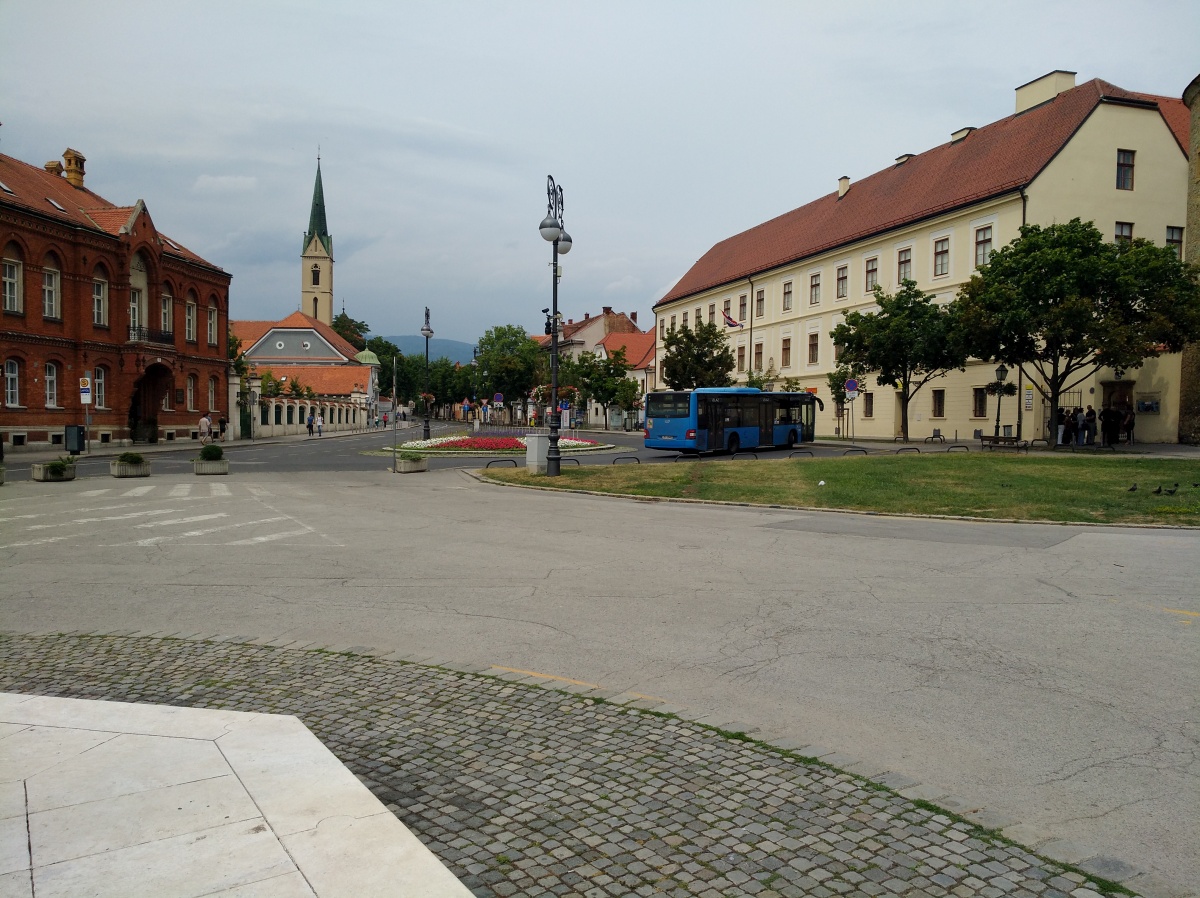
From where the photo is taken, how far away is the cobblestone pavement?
348cm

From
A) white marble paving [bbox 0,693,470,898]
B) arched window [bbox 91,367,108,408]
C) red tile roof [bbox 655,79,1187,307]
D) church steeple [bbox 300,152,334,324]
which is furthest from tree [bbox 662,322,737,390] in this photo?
church steeple [bbox 300,152,334,324]

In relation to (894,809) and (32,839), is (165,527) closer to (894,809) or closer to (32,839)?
(32,839)

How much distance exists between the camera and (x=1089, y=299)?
29.5 metres

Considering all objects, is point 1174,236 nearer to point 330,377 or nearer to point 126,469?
point 126,469

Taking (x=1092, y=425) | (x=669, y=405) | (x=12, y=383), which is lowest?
(x=1092, y=425)

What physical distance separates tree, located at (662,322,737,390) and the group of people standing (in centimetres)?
2723

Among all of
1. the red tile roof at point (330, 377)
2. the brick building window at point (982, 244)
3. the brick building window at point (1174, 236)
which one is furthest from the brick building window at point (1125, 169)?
the red tile roof at point (330, 377)

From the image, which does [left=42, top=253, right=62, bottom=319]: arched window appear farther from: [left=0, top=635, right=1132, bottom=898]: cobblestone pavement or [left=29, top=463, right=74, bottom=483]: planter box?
[left=0, top=635, right=1132, bottom=898]: cobblestone pavement

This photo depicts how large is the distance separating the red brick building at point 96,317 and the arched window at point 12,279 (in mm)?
47

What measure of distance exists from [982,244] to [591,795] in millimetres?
46143

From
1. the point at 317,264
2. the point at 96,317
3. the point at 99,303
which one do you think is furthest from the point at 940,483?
the point at 317,264

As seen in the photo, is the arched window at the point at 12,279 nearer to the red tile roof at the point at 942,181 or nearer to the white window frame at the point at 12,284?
the white window frame at the point at 12,284

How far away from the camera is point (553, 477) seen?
83.4 ft

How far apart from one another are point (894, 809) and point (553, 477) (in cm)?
2152
